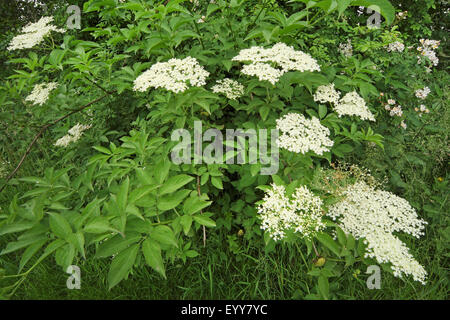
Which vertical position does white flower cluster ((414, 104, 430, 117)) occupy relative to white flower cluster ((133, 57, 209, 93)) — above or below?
below

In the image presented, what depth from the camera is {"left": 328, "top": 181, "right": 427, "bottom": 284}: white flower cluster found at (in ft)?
4.50

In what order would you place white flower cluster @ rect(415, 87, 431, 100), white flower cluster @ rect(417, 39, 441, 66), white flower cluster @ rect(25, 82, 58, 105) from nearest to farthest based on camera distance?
white flower cluster @ rect(25, 82, 58, 105) < white flower cluster @ rect(415, 87, 431, 100) < white flower cluster @ rect(417, 39, 441, 66)

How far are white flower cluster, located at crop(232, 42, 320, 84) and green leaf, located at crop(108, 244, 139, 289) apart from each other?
3.68 feet

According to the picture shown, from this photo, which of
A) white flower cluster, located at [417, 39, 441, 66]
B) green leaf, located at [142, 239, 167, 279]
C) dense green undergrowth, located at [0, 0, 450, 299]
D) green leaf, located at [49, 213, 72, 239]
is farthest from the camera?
white flower cluster, located at [417, 39, 441, 66]

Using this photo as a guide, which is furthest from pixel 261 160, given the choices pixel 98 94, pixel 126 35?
pixel 98 94

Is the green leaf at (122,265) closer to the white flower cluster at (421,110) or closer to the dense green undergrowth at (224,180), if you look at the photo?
the dense green undergrowth at (224,180)

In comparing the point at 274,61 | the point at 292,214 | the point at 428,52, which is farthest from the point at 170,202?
the point at 428,52

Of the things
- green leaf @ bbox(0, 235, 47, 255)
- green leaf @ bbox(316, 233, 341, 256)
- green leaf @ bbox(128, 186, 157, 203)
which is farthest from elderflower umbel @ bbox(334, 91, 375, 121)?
green leaf @ bbox(0, 235, 47, 255)

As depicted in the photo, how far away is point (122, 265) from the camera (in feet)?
3.76

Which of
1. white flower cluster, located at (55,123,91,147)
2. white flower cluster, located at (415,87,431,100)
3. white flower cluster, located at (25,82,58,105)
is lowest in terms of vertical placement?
white flower cluster, located at (415,87,431,100)

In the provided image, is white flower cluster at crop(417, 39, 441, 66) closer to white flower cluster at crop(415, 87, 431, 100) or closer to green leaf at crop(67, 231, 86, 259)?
white flower cluster at crop(415, 87, 431, 100)

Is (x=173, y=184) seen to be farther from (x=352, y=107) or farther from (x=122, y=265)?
(x=352, y=107)

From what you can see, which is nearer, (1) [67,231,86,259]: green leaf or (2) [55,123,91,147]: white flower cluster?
(1) [67,231,86,259]: green leaf

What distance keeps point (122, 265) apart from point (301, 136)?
3.87ft
